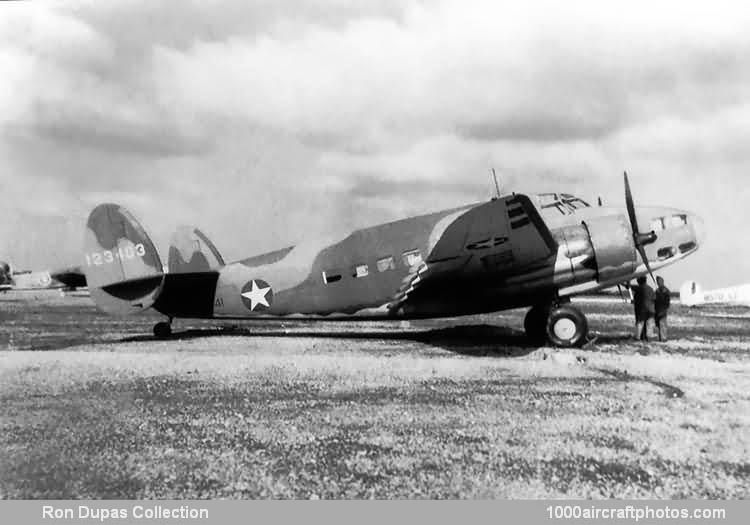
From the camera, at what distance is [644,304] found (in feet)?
40.8

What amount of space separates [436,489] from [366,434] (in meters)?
1.25

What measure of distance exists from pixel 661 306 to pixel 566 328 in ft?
9.67

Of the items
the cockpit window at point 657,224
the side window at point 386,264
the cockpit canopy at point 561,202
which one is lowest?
the side window at point 386,264

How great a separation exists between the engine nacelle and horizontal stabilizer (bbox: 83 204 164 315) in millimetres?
8629

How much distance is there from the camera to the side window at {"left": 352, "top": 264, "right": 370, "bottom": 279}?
11.7 meters

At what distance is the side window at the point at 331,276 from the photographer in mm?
11844

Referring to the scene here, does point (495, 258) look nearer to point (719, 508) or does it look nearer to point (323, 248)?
point (323, 248)

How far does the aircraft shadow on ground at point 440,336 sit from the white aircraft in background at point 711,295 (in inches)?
629

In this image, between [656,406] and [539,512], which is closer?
[539,512]

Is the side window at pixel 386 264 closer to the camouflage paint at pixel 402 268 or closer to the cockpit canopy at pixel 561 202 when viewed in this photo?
the camouflage paint at pixel 402 268

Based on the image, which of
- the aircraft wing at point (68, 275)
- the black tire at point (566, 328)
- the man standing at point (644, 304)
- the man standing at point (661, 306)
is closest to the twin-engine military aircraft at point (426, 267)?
the black tire at point (566, 328)

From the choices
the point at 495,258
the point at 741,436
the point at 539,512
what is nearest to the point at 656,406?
the point at 741,436

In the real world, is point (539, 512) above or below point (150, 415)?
below

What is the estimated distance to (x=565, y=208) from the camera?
443 inches
